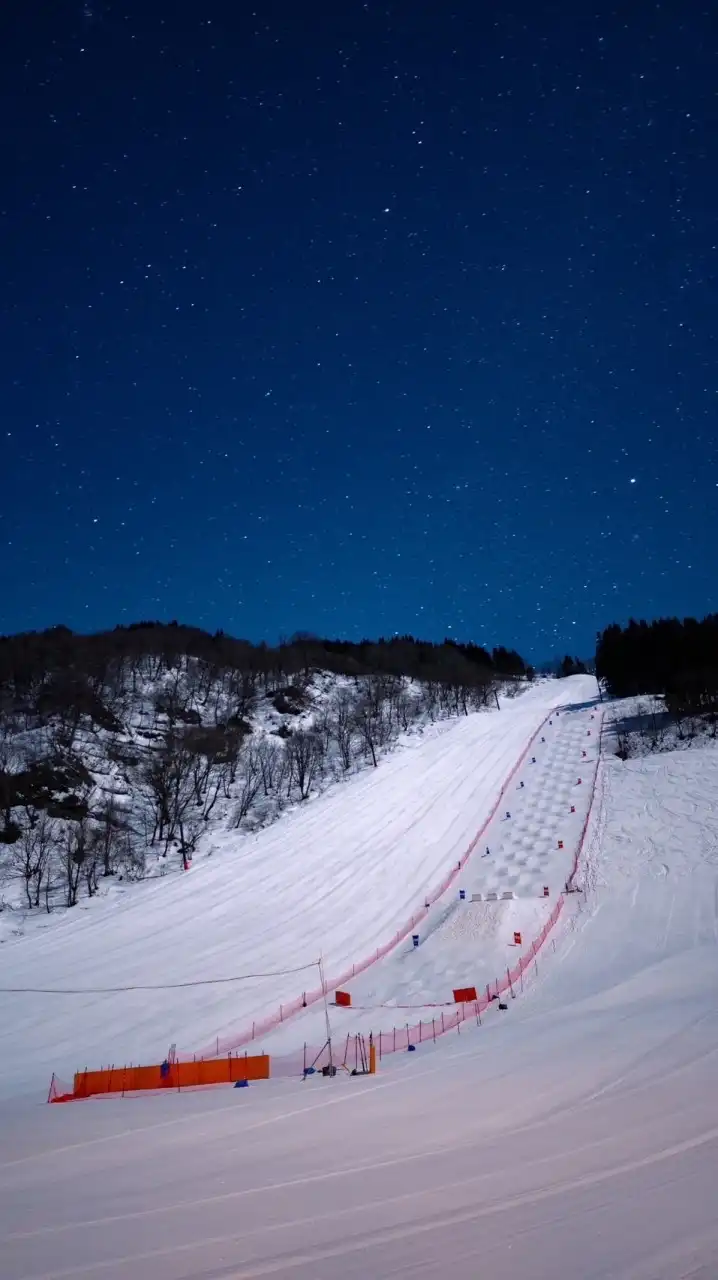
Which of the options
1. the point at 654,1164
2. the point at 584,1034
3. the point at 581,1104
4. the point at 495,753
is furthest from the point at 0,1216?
the point at 495,753

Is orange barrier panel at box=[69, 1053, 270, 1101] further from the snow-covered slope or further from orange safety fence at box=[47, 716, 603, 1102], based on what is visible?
the snow-covered slope

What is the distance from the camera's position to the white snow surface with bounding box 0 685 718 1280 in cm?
575

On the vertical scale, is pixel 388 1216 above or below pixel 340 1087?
above

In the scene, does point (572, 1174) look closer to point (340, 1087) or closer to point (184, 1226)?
A: point (184, 1226)

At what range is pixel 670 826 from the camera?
39.7 meters

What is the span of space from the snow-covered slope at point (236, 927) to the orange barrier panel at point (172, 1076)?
3.83m

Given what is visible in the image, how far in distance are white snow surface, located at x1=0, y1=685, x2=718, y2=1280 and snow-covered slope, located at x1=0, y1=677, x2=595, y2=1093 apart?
7.37 metres

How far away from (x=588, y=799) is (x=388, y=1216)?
145 feet

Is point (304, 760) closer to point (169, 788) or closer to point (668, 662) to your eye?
point (169, 788)

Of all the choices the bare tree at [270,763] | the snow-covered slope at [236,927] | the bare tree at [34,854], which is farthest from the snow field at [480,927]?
the bare tree at [34,854]

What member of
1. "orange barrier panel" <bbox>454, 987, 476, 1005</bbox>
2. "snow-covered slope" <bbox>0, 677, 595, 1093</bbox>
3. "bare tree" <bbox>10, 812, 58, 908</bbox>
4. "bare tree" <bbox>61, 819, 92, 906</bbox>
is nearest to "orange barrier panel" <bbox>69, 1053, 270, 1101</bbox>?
"snow-covered slope" <bbox>0, 677, 595, 1093</bbox>

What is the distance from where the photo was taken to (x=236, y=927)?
32719 mm

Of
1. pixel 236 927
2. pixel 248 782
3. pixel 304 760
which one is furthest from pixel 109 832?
pixel 304 760

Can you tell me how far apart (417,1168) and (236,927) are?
2674 cm
